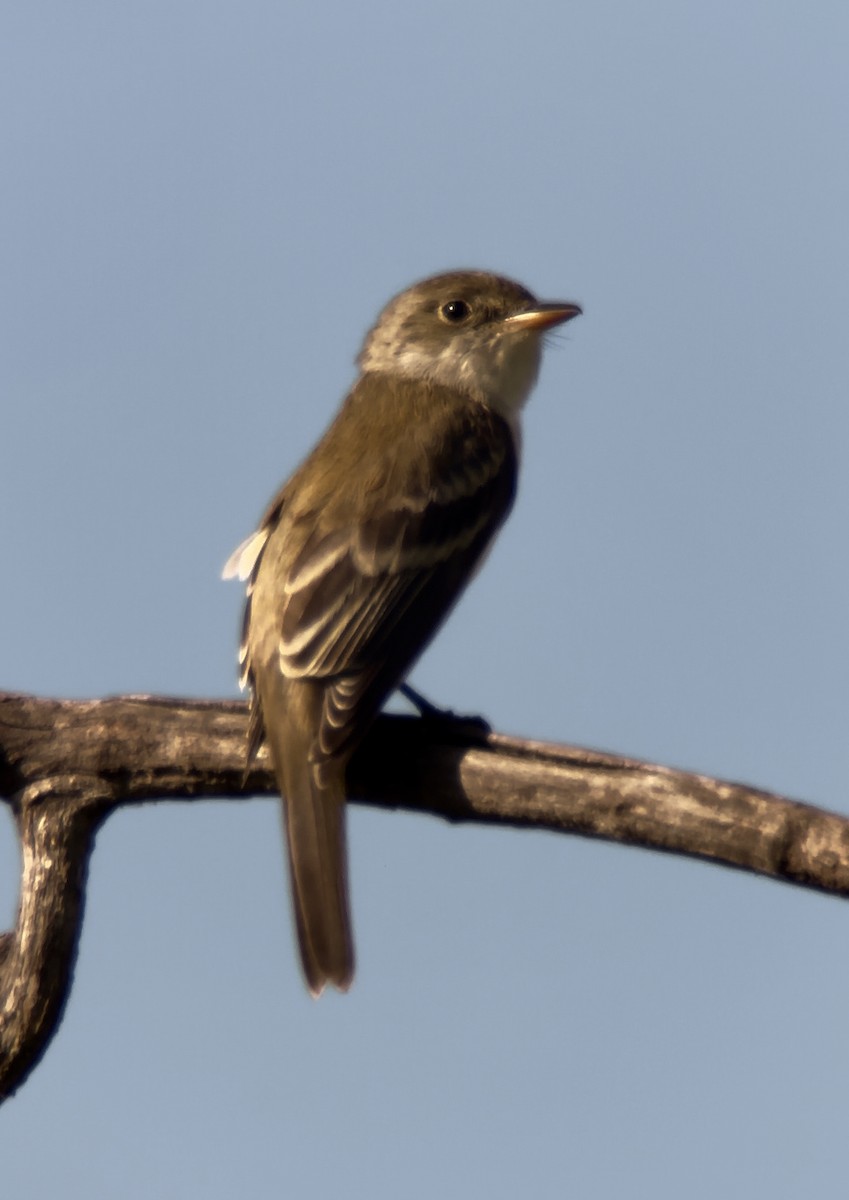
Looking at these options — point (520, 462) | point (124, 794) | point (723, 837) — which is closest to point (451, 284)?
point (520, 462)

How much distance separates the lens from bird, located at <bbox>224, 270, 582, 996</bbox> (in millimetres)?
5438

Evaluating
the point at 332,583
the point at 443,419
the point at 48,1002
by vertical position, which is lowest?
the point at 48,1002

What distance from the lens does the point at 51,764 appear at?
5.42m

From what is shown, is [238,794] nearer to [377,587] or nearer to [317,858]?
[317,858]

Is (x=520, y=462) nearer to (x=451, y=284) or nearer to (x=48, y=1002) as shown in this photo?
(x=451, y=284)

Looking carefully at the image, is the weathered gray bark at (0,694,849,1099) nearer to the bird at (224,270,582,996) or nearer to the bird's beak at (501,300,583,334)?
the bird at (224,270,582,996)

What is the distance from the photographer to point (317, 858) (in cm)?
541

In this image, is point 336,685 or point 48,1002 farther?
point 336,685

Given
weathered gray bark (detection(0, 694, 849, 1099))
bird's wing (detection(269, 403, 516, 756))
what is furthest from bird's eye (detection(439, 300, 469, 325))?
weathered gray bark (detection(0, 694, 849, 1099))

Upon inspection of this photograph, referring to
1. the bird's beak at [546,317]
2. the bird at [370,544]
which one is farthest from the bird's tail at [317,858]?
the bird's beak at [546,317]

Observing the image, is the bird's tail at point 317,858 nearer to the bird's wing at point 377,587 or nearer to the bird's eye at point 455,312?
the bird's wing at point 377,587

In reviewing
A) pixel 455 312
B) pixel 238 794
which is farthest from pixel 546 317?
pixel 238 794

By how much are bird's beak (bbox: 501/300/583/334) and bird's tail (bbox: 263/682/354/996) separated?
9.14ft

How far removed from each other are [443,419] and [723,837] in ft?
8.93
